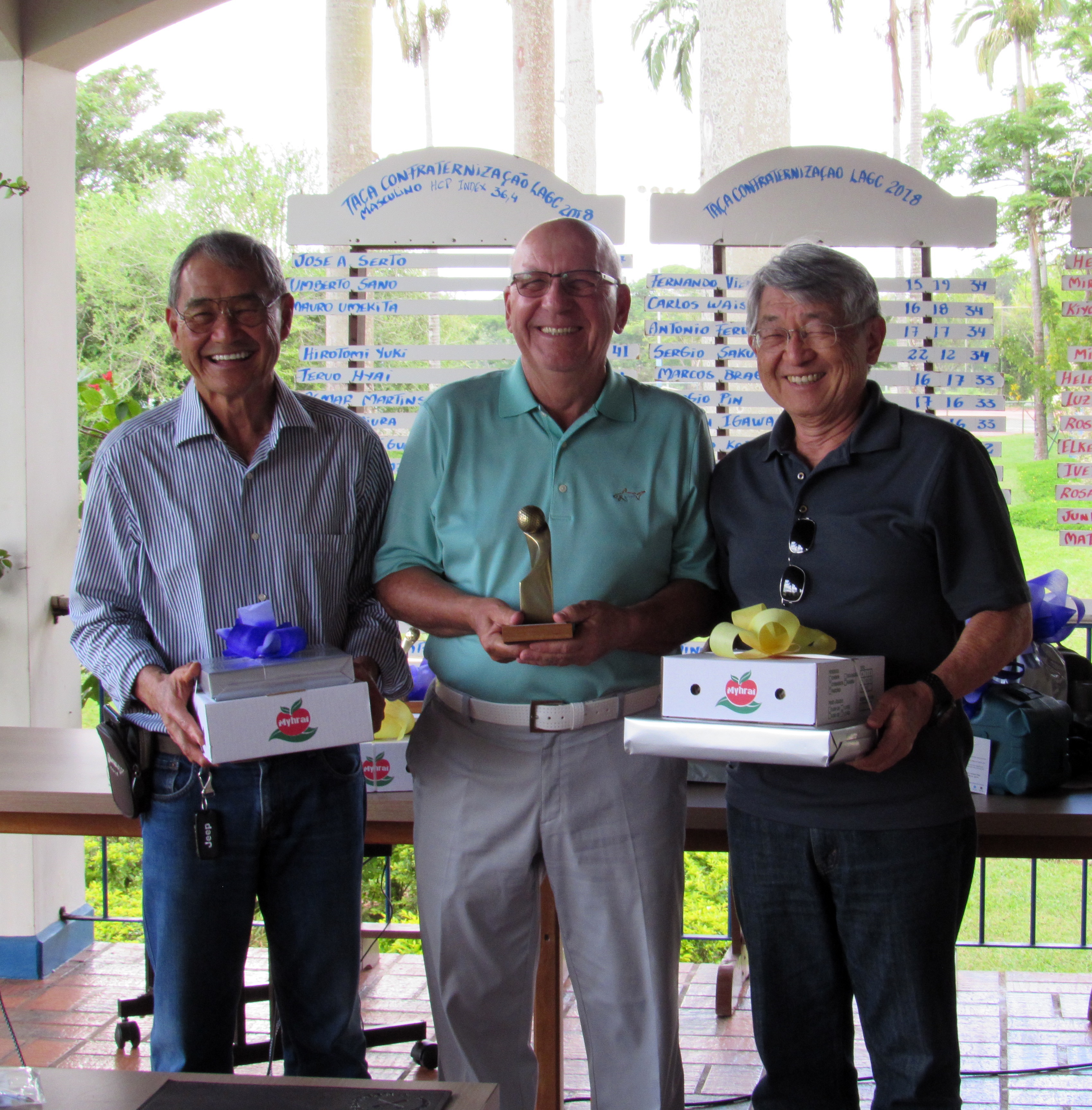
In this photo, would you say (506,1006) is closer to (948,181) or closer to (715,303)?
(715,303)

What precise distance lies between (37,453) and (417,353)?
1.56 m

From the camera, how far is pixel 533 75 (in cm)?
1066

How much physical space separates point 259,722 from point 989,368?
154 inches

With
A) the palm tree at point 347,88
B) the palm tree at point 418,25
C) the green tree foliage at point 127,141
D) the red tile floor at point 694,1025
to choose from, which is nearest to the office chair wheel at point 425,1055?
the red tile floor at point 694,1025

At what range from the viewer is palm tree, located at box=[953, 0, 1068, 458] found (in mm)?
14414

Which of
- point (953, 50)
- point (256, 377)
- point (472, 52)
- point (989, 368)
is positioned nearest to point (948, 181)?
point (953, 50)

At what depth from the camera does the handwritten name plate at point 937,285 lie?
4.61m

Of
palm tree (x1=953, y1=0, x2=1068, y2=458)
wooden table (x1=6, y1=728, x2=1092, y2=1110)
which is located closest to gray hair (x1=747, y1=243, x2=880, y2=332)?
wooden table (x1=6, y1=728, x2=1092, y2=1110)

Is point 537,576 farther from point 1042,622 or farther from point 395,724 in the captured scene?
point 1042,622

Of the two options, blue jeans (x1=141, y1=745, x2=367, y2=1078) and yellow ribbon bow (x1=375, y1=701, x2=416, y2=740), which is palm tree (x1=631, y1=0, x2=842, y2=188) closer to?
yellow ribbon bow (x1=375, y1=701, x2=416, y2=740)

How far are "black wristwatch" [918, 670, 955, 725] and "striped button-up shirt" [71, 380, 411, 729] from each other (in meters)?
0.95

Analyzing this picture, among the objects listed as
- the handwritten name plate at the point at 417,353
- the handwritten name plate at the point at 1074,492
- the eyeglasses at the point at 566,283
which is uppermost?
the handwritten name plate at the point at 417,353

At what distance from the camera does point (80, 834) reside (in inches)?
98.2

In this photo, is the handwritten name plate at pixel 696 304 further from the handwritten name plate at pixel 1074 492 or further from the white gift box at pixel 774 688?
the white gift box at pixel 774 688
